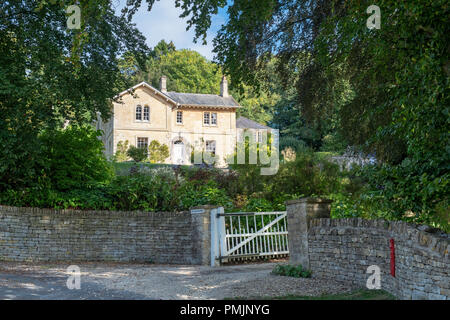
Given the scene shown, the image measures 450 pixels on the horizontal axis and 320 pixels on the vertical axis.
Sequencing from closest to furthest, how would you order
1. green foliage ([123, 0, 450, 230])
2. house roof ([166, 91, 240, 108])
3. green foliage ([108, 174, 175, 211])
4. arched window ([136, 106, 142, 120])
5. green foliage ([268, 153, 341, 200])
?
green foliage ([123, 0, 450, 230]) → green foliage ([108, 174, 175, 211]) → green foliage ([268, 153, 341, 200]) → arched window ([136, 106, 142, 120]) → house roof ([166, 91, 240, 108])

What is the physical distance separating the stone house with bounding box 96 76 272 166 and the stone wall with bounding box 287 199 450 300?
88.2 feet

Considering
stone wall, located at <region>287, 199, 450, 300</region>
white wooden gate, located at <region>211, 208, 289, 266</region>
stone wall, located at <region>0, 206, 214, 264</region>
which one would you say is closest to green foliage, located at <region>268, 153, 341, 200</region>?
white wooden gate, located at <region>211, 208, 289, 266</region>

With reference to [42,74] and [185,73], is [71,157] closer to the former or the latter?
[42,74]

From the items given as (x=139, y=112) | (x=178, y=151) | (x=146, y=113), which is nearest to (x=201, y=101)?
(x=178, y=151)

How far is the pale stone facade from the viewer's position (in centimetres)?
3791

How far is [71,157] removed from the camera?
44.1ft

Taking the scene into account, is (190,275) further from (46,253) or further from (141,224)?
(46,253)

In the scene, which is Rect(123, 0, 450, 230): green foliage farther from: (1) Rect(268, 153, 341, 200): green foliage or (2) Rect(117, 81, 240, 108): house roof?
(2) Rect(117, 81, 240, 108): house roof

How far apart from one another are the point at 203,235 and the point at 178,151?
27.4m

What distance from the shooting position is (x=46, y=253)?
40.9 feet

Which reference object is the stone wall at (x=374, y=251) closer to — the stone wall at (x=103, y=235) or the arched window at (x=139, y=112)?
the stone wall at (x=103, y=235)

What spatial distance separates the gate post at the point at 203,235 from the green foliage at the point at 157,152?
23480 millimetres

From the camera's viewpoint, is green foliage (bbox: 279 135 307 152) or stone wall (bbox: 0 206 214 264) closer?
stone wall (bbox: 0 206 214 264)
